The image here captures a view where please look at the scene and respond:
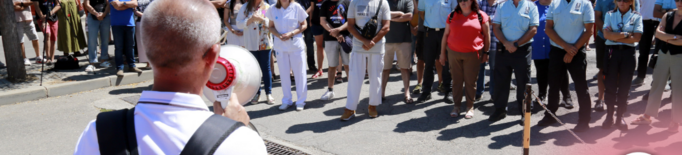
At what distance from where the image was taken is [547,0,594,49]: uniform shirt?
19.7ft

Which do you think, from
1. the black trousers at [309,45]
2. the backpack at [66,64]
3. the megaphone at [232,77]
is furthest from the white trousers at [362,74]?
the backpack at [66,64]

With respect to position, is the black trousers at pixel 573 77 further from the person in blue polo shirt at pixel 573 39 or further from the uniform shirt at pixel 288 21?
the uniform shirt at pixel 288 21

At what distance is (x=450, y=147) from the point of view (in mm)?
5719

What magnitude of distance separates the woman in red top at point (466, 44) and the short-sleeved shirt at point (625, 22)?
53.7 inches

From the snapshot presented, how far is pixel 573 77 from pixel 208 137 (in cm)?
572

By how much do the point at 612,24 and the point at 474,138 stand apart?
6.50ft

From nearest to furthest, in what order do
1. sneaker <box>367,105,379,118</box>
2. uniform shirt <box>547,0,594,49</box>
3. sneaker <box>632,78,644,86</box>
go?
uniform shirt <box>547,0,594,49</box> < sneaker <box>367,105,379,118</box> < sneaker <box>632,78,644,86</box>

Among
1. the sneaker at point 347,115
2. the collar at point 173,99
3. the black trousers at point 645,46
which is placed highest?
the collar at point 173,99

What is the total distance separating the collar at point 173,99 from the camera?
1.60 metres

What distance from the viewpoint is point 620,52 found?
19.8 ft

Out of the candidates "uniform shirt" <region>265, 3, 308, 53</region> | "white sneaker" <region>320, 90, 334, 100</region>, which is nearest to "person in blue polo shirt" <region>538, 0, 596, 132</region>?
"white sneaker" <region>320, 90, 334, 100</region>

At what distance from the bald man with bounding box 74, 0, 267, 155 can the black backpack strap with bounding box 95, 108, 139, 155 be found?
0.01 metres

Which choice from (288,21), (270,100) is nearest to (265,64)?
(270,100)

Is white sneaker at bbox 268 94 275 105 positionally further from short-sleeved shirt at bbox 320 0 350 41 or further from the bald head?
the bald head
